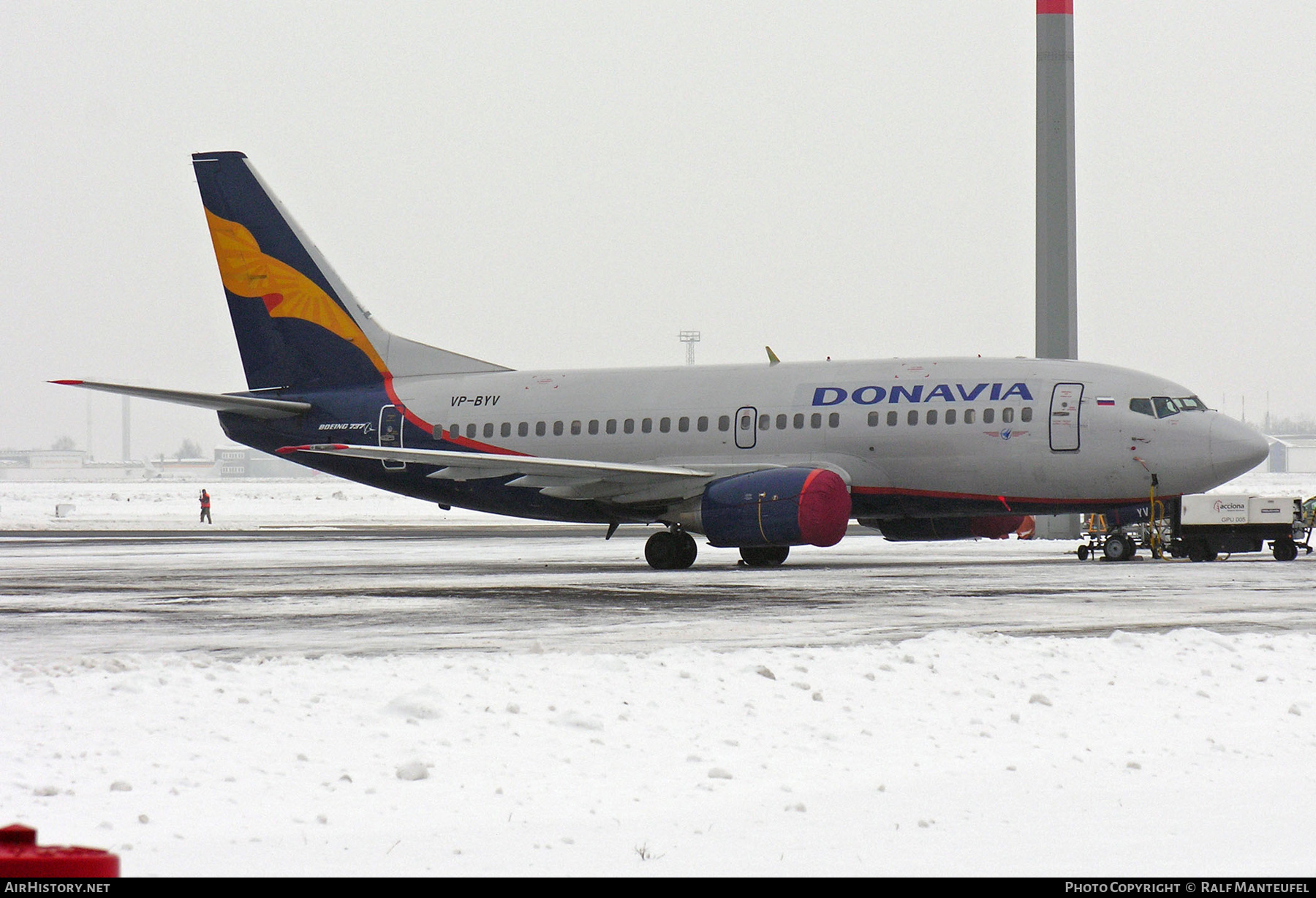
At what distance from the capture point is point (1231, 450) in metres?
24.8

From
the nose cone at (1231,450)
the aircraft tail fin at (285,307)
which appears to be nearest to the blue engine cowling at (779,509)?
the nose cone at (1231,450)

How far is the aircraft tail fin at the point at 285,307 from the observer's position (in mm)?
31750

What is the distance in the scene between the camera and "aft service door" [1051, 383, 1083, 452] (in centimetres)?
2498

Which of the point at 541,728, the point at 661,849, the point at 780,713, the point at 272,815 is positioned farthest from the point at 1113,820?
the point at 272,815

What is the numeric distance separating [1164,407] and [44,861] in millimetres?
24756

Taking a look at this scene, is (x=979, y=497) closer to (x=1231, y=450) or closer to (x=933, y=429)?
(x=933, y=429)

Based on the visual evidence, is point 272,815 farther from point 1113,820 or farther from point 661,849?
point 1113,820

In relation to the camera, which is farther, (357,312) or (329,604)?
(357,312)

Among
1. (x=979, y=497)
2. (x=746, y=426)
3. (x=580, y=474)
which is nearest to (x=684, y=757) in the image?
(x=580, y=474)

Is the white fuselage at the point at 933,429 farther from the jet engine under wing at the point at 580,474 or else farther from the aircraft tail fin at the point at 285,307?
the aircraft tail fin at the point at 285,307

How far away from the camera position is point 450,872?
5637 mm

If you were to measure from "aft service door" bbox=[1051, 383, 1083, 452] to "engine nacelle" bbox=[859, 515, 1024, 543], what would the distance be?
2.51m

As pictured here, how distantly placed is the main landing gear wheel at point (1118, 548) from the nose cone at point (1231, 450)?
3718 millimetres
